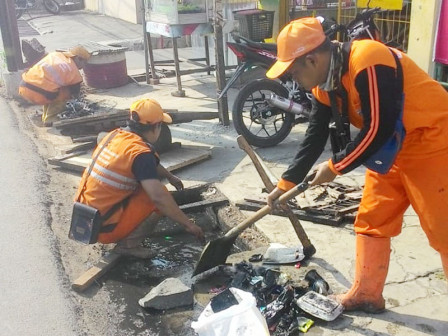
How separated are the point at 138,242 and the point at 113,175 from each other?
640 mm

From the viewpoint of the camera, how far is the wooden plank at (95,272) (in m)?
3.80

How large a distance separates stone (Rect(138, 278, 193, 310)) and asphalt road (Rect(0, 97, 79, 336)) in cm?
50

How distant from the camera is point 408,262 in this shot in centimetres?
377

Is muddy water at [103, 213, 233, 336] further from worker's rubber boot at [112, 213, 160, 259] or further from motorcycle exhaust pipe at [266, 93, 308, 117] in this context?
motorcycle exhaust pipe at [266, 93, 308, 117]

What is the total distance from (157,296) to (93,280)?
26.3 inches

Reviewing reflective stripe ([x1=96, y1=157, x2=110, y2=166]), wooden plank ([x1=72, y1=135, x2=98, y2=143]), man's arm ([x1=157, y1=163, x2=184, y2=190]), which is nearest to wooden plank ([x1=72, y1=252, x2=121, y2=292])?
reflective stripe ([x1=96, y1=157, x2=110, y2=166])

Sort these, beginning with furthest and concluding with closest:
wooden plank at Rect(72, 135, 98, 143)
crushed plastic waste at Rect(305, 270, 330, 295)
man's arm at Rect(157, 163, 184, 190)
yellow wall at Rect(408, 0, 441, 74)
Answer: wooden plank at Rect(72, 135, 98, 143) → yellow wall at Rect(408, 0, 441, 74) → man's arm at Rect(157, 163, 184, 190) → crushed plastic waste at Rect(305, 270, 330, 295)

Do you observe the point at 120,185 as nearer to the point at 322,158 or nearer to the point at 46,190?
the point at 46,190

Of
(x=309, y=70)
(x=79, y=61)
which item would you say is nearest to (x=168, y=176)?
(x=309, y=70)

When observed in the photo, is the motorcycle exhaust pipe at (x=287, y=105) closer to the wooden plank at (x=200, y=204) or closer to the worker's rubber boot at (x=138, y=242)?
the wooden plank at (x=200, y=204)

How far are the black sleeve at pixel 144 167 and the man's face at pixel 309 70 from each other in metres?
1.48

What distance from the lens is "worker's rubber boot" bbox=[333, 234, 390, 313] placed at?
310 cm

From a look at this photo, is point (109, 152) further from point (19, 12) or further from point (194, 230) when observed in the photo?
point (19, 12)

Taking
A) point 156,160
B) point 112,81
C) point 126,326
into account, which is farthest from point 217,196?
point 112,81
